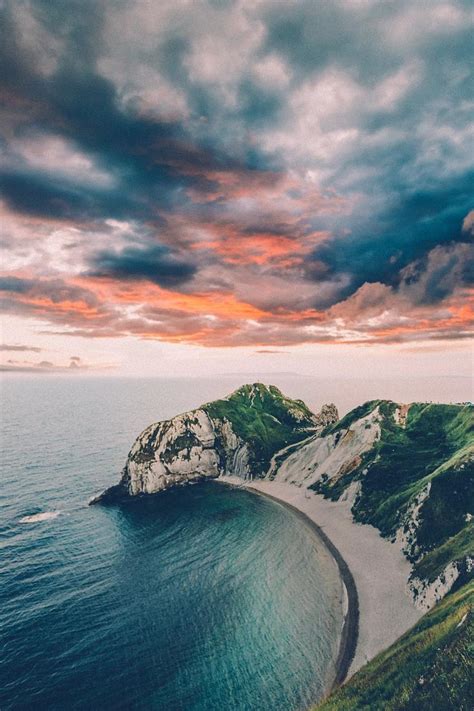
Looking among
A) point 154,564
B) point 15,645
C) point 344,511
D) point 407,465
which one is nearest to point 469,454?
point 407,465

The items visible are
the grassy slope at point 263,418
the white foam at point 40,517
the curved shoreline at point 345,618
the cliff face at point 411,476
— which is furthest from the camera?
the grassy slope at point 263,418

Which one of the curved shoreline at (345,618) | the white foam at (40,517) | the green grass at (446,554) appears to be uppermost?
the green grass at (446,554)

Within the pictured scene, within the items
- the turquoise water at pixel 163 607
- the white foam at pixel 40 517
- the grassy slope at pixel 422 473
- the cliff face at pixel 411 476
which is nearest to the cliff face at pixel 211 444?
the cliff face at pixel 411 476

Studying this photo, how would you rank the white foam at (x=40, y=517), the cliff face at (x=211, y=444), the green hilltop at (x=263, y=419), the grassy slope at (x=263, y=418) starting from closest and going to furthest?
1. the white foam at (x=40, y=517)
2. the cliff face at (x=211, y=444)
3. the green hilltop at (x=263, y=419)
4. the grassy slope at (x=263, y=418)

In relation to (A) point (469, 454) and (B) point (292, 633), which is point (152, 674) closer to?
(B) point (292, 633)

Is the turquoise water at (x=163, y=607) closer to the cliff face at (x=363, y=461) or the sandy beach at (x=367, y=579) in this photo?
the sandy beach at (x=367, y=579)

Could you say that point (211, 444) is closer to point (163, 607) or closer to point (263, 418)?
point (263, 418)

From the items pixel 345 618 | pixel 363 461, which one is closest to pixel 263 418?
pixel 363 461
